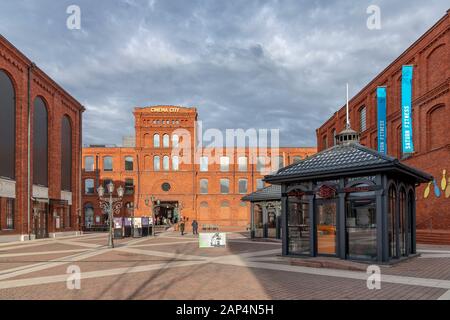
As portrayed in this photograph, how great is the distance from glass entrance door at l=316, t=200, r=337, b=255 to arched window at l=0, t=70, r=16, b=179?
2396 cm

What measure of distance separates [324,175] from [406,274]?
4609 millimetres

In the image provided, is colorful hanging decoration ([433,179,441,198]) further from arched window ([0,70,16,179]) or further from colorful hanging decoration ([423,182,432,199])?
arched window ([0,70,16,179])

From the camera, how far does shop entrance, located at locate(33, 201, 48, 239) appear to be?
3162 centimetres

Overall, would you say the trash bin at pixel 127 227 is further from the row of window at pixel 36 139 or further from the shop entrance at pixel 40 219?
the row of window at pixel 36 139

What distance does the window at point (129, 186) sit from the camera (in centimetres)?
5400

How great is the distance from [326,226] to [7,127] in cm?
2545

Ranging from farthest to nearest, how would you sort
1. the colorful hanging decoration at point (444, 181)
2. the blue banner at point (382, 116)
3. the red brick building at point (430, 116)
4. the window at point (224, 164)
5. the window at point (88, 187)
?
the window at point (224, 164)
the window at point (88, 187)
the blue banner at point (382, 116)
the red brick building at point (430, 116)
the colorful hanging decoration at point (444, 181)

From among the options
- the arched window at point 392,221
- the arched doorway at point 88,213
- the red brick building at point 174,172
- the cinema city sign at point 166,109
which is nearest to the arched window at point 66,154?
the red brick building at point 174,172

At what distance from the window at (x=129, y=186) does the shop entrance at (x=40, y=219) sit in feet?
66.7

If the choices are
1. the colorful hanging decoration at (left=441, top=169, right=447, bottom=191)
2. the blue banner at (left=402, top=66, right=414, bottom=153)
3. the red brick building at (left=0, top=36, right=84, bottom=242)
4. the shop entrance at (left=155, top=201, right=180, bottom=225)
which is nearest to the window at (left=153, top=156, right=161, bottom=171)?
the shop entrance at (left=155, top=201, right=180, bottom=225)

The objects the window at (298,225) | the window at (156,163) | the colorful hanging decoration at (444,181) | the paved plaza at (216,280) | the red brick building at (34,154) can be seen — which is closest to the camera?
the paved plaza at (216,280)

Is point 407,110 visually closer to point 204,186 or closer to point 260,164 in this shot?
point 260,164

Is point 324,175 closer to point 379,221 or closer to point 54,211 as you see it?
point 379,221
